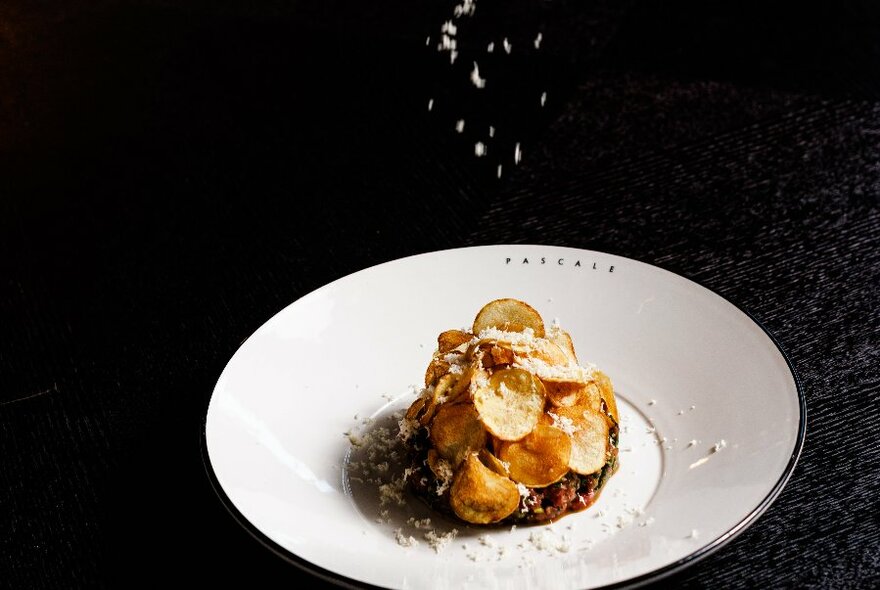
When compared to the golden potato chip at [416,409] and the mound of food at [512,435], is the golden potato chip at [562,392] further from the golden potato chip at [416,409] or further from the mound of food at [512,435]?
the golden potato chip at [416,409]

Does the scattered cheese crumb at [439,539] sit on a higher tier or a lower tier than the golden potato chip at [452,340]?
lower

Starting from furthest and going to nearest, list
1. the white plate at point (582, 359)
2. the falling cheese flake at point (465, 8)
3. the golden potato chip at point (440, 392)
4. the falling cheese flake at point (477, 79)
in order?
the falling cheese flake at point (465, 8), the falling cheese flake at point (477, 79), the golden potato chip at point (440, 392), the white plate at point (582, 359)

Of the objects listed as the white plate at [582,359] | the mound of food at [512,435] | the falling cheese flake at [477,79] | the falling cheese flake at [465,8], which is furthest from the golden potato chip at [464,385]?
the falling cheese flake at [465,8]

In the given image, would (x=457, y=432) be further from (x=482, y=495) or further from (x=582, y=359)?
(x=582, y=359)

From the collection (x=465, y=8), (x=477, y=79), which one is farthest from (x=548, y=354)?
(x=465, y=8)

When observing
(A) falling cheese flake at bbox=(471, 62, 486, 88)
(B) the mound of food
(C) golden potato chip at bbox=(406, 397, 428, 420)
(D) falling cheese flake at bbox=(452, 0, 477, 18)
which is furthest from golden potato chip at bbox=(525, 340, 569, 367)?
(D) falling cheese flake at bbox=(452, 0, 477, 18)

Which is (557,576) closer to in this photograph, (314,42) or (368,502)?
(368,502)
